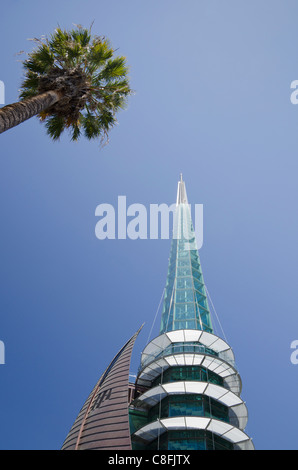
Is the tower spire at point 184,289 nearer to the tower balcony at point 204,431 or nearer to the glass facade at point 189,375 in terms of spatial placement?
Answer: the glass facade at point 189,375

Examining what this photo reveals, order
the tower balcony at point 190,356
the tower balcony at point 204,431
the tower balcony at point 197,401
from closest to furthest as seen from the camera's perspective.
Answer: the tower balcony at point 204,431 → the tower balcony at point 197,401 → the tower balcony at point 190,356

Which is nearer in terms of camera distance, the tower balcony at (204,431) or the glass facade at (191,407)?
the tower balcony at (204,431)

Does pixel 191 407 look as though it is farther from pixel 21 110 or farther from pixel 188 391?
pixel 21 110

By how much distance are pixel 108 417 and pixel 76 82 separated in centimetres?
1174

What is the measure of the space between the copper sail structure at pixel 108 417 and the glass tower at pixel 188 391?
197cm

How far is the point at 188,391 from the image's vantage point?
14.4 m

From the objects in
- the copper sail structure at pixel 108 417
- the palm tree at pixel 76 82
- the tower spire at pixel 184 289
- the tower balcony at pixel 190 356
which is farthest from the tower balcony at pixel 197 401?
the palm tree at pixel 76 82

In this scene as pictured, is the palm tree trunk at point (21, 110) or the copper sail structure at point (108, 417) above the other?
the palm tree trunk at point (21, 110)

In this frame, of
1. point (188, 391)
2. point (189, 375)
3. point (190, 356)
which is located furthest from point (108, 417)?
point (190, 356)

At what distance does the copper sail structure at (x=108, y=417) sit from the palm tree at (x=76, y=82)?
31.0ft

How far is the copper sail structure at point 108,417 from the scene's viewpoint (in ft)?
36.3

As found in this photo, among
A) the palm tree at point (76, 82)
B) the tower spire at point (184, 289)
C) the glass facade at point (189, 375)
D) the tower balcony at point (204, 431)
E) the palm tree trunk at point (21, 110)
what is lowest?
the tower balcony at point (204, 431)

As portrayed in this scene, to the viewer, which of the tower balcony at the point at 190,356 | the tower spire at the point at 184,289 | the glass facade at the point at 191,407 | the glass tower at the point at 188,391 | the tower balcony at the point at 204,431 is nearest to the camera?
the tower balcony at the point at 204,431
